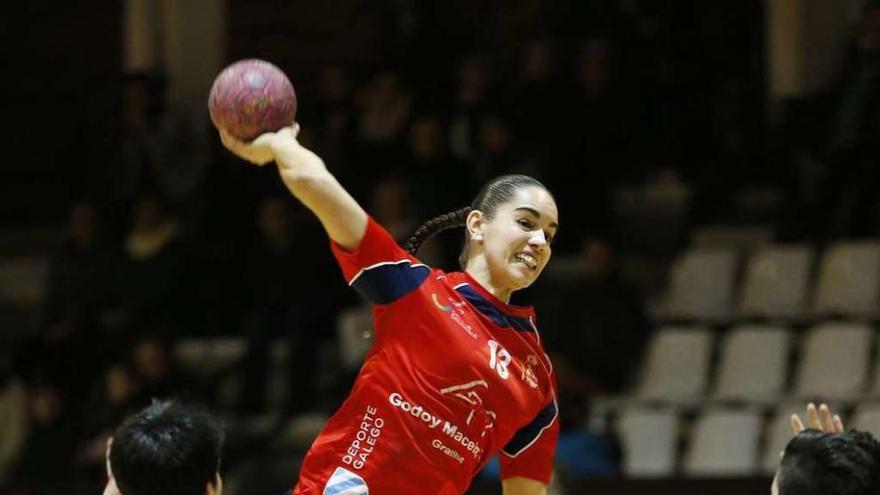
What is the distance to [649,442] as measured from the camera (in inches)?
362

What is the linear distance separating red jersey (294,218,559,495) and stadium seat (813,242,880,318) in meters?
5.29

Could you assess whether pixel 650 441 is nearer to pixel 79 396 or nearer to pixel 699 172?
pixel 699 172

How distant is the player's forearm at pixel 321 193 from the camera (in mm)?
3965

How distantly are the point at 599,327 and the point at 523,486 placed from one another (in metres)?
5.02

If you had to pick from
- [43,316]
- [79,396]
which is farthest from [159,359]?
[43,316]

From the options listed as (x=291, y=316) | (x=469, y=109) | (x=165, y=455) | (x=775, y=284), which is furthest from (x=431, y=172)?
(x=165, y=455)

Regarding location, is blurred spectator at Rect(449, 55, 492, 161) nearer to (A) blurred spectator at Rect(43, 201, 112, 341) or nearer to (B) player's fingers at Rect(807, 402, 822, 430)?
(A) blurred spectator at Rect(43, 201, 112, 341)

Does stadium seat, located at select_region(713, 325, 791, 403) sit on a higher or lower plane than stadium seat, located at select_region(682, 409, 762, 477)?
higher

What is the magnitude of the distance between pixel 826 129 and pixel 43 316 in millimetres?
5051

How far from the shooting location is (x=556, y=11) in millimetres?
12133

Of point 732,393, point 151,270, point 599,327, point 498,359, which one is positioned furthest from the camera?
point 151,270

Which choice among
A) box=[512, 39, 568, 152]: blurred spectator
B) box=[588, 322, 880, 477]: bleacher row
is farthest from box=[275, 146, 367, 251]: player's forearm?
box=[512, 39, 568, 152]: blurred spectator

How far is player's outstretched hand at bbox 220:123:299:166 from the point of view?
4.00 m

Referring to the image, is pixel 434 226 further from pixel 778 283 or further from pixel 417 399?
pixel 778 283
